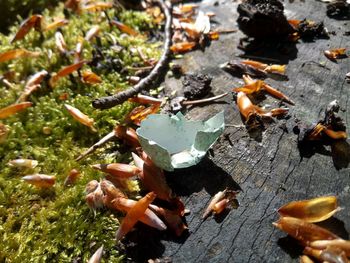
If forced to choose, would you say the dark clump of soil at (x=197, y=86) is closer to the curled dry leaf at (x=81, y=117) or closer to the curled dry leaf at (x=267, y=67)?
the curled dry leaf at (x=267, y=67)

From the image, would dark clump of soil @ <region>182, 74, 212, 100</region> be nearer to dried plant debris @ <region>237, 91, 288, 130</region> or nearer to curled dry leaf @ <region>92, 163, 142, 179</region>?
dried plant debris @ <region>237, 91, 288, 130</region>

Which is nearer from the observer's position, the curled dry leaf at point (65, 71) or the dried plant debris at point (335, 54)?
the dried plant debris at point (335, 54)

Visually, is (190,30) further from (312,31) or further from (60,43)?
(60,43)

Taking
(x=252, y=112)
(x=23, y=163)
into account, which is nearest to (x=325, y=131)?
(x=252, y=112)

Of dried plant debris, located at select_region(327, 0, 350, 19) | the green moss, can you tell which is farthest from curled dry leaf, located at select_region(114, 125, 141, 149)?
dried plant debris, located at select_region(327, 0, 350, 19)

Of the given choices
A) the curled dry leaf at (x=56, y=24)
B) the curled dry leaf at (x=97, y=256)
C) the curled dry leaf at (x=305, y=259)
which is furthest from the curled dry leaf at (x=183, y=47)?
the curled dry leaf at (x=305, y=259)

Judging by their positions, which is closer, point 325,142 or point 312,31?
point 325,142
